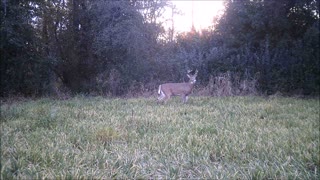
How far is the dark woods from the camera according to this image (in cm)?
1286

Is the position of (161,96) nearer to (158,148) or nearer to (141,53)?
(141,53)

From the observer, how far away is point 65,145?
4.40 metres

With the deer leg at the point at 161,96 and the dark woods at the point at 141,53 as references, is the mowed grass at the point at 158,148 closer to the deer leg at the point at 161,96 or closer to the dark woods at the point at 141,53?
the deer leg at the point at 161,96

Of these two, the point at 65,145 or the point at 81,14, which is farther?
the point at 81,14

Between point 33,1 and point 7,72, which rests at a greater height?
point 33,1

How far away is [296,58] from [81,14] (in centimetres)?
964

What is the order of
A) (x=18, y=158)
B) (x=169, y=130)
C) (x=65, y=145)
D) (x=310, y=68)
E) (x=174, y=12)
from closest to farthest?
(x=18, y=158) < (x=65, y=145) < (x=169, y=130) < (x=310, y=68) < (x=174, y=12)

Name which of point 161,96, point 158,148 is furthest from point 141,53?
point 158,148

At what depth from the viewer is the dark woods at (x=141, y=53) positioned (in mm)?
12859

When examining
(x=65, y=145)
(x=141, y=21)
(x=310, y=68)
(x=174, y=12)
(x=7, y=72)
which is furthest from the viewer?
(x=174, y=12)

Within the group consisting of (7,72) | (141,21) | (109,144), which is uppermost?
(141,21)

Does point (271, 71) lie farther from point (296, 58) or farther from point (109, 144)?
point (109, 144)

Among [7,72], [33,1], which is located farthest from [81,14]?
[7,72]

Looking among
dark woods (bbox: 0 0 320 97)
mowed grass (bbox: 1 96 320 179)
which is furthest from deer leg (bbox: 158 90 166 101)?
mowed grass (bbox: 1 96 320 179)
